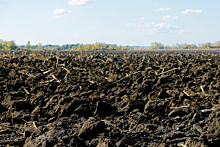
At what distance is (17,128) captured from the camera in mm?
4137

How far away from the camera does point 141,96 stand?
6.04m

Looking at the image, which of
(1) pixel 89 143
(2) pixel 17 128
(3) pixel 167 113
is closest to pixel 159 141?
(1) pixel 89 143

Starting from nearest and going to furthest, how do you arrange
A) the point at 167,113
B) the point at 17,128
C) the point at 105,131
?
the point at 105,131, the point at 17,128, the point at 167,113

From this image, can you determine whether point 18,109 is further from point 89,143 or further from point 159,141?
point 159,141

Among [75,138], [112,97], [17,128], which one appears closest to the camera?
[75,138]

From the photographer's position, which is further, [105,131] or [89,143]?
[105,131]

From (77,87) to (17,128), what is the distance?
9.07 feet

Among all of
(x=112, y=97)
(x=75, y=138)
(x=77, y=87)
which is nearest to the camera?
(x=75, y=138)

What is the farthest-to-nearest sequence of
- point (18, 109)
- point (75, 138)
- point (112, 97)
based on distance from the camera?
point (112, 97) → point (18, 109) → point (75, 138)

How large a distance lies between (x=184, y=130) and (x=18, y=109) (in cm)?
341

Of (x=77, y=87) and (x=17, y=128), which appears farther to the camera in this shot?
(x=77, y=87)

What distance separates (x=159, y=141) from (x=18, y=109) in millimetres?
3166

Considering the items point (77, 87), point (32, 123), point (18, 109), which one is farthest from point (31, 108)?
point (77, 87)

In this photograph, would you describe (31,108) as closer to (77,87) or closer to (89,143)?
(77,87)
